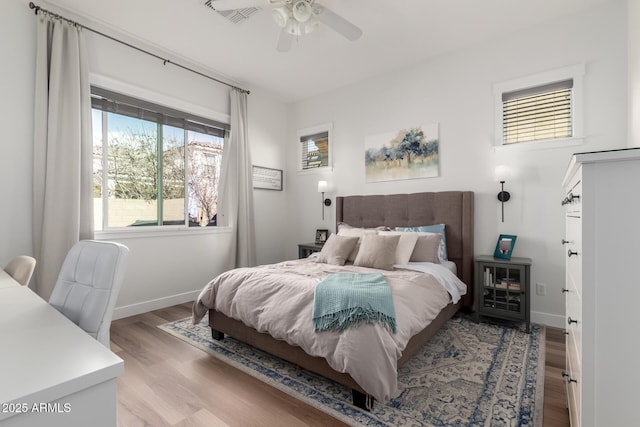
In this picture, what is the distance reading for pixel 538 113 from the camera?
3.02m

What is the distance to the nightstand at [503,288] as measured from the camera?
2766 mm

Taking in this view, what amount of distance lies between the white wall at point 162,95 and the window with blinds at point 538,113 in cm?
322

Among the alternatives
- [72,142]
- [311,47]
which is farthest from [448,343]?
[72,142]

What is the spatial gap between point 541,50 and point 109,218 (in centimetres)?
472

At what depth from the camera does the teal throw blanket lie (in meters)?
1.72

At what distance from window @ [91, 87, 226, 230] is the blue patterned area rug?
1.52 meters

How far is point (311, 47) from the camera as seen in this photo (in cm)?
335

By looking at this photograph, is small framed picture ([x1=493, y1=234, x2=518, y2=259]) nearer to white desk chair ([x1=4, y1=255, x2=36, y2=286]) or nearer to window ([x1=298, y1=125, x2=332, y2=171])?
window ([x1=298, y1=125, x2=332, y2=171])

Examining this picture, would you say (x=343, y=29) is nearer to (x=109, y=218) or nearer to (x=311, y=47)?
(x=311, y=47)

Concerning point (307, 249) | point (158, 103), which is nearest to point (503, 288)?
point (307, 249)

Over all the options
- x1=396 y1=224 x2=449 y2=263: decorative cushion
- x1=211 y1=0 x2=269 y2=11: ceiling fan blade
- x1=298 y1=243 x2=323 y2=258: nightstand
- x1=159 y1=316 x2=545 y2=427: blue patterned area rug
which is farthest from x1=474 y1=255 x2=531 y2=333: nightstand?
x1=211 y1=0 x2=269 y2=11: ceiling fan blade

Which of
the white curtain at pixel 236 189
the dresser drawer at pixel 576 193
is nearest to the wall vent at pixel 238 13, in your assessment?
the white curtain at pixel 236 189

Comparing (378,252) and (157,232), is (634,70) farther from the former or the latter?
(157,232)

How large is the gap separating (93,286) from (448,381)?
2067 mm
